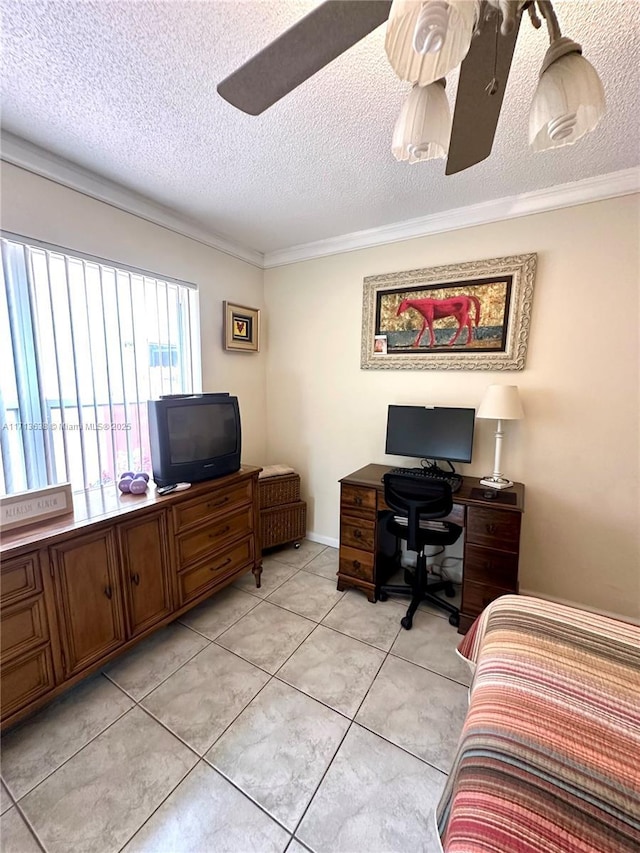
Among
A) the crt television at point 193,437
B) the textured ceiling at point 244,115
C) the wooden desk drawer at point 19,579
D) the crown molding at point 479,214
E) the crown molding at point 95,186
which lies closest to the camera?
the textured ceiling at point 244,115

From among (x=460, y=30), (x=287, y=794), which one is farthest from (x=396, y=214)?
(x=287, y=794)

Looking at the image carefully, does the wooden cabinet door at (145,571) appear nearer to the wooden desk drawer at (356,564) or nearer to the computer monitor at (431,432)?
the wooden desk drawer at (356,564)

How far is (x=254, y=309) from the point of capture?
9.97ft

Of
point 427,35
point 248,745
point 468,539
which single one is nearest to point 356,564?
point 468,539

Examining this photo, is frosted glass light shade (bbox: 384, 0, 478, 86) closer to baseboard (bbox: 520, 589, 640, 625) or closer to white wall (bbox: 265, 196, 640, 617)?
white wall (bbox: 265, 196, 640, 617)

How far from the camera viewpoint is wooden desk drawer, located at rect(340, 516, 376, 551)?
2316 mm

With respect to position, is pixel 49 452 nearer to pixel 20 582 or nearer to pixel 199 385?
pixel 20 582

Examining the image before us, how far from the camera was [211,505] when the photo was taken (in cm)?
212

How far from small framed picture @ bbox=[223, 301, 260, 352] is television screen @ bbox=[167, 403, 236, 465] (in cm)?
78

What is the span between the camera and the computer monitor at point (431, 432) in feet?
7.43

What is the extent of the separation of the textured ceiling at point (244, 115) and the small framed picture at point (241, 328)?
0.72 m

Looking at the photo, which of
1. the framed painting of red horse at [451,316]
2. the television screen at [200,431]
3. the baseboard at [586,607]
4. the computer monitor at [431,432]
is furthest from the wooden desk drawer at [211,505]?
the baseboard at [586,607]

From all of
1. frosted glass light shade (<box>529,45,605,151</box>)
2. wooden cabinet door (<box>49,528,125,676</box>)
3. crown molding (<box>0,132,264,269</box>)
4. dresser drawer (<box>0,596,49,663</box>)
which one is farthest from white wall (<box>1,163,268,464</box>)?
frosted glass light shade (<box>529,45,605,151</box>)

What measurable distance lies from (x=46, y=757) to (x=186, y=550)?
0.92 meters
